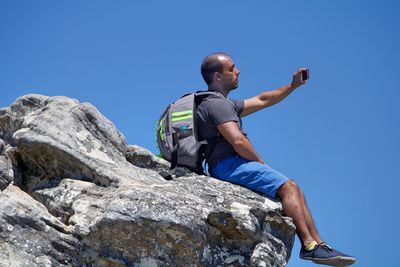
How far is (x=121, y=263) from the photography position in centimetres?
792

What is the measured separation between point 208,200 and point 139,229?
5.90 feet

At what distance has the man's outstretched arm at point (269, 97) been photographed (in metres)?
12.5

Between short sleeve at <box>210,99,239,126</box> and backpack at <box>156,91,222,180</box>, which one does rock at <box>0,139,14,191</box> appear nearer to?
backpack at <box>156,91,222,180</box>

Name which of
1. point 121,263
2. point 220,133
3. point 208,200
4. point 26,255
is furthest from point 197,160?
point 26,255

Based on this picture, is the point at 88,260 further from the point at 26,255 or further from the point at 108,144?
the point at 108,144

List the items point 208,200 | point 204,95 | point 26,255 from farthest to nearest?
point 204,95 → point 208,200 → point 26,255

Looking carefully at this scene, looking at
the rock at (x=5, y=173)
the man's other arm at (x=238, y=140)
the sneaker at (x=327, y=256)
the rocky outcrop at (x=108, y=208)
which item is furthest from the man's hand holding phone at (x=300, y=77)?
the rock at (x=5, y=173)

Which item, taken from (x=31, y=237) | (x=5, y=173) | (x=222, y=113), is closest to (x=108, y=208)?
(x=31, y=237)

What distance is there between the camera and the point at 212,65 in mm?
11945

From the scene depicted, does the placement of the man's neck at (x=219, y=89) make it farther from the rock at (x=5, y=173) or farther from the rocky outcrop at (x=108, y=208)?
the rock at (x=5, y=173)

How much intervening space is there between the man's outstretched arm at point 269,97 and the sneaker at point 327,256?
4256mm

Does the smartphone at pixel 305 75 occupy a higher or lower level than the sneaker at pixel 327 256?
higher

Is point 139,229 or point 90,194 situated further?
point 90,194

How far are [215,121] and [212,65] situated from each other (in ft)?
6.16
